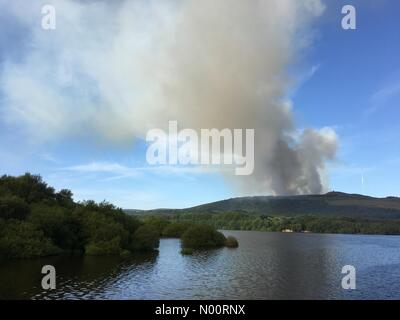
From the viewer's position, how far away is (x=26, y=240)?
82.4m

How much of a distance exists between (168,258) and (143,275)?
90.0 feet

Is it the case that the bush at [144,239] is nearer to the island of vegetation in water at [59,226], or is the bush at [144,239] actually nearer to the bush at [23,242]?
the island of vegetation in water at [59,226]

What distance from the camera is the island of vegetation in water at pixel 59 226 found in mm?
83312

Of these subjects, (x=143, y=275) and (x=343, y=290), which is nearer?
(x=343, y=290)

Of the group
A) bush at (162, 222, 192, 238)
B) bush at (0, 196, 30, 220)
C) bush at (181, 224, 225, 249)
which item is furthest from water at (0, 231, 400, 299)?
bush at (162, 222, 192, 238)

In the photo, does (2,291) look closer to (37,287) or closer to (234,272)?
(37,287)

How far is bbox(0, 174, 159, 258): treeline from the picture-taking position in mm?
83188

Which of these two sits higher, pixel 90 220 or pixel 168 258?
pixel 90 220

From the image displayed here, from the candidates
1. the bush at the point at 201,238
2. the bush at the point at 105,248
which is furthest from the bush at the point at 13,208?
the bush at the point at 201,238

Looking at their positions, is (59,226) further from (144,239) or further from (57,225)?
(144,239)

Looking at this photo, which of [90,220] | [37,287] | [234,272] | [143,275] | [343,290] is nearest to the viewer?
[37,287]

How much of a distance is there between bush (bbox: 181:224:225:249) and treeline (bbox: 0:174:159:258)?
1320cm

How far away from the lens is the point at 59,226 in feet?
308
